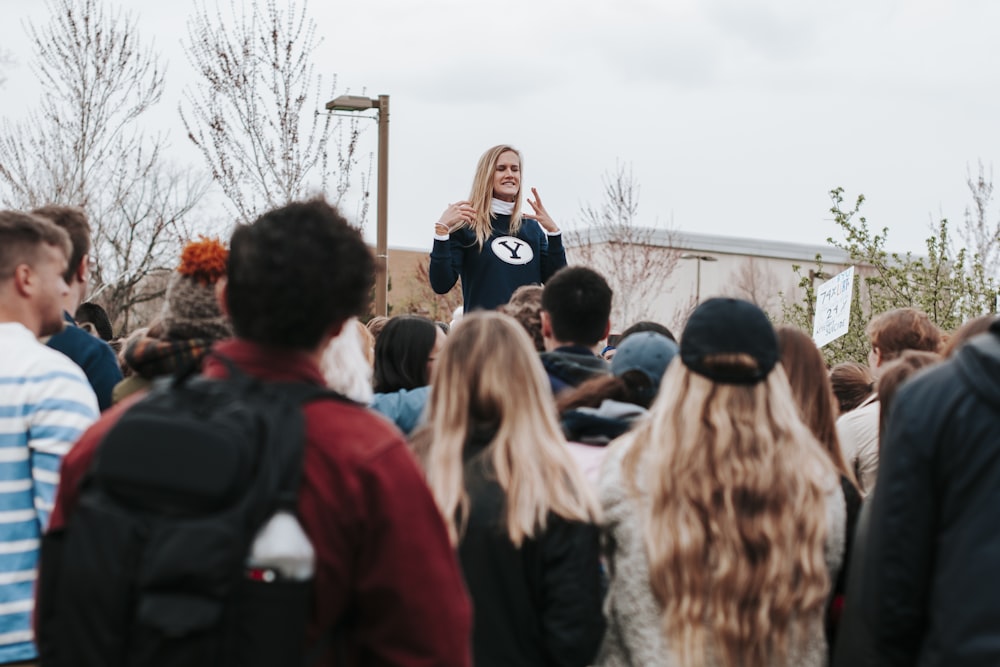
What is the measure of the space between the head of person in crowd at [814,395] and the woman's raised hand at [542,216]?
3.14 metres

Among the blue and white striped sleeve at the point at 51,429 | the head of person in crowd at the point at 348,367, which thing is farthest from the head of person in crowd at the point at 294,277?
the blue and white striped sleeve at the point at 51,429

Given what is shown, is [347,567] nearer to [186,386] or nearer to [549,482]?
[186,386]

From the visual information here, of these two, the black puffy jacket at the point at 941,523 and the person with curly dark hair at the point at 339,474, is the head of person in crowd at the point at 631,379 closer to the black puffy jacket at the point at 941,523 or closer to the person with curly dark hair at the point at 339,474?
the black puffy jacket at the point at 941,523

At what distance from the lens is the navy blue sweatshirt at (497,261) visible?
7488 mm

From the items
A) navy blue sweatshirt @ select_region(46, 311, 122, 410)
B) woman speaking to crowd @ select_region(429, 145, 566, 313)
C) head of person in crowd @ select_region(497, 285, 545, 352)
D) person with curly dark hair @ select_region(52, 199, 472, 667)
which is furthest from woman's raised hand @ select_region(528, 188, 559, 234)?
person with curly dark hair @ select_region(52, 199, 472, 667)

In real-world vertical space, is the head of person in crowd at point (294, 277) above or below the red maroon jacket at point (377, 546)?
above

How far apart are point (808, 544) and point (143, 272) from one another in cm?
2894

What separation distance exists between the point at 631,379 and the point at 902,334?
234 centimetres

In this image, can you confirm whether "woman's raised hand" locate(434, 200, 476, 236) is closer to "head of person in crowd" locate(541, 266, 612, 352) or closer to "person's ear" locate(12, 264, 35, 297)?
"head of person in crowd" locate(541, 266, 612, 352)

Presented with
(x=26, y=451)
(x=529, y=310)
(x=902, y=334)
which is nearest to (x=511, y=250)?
Answer: (x=529, y=310)

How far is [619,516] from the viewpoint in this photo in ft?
11.7

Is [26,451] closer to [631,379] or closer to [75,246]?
[75,246]

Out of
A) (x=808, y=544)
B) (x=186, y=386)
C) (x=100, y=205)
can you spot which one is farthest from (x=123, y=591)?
(x=100, y=205)

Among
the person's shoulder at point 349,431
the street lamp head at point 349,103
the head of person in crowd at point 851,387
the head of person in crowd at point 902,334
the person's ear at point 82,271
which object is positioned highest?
the street lamp head at point 349,103
